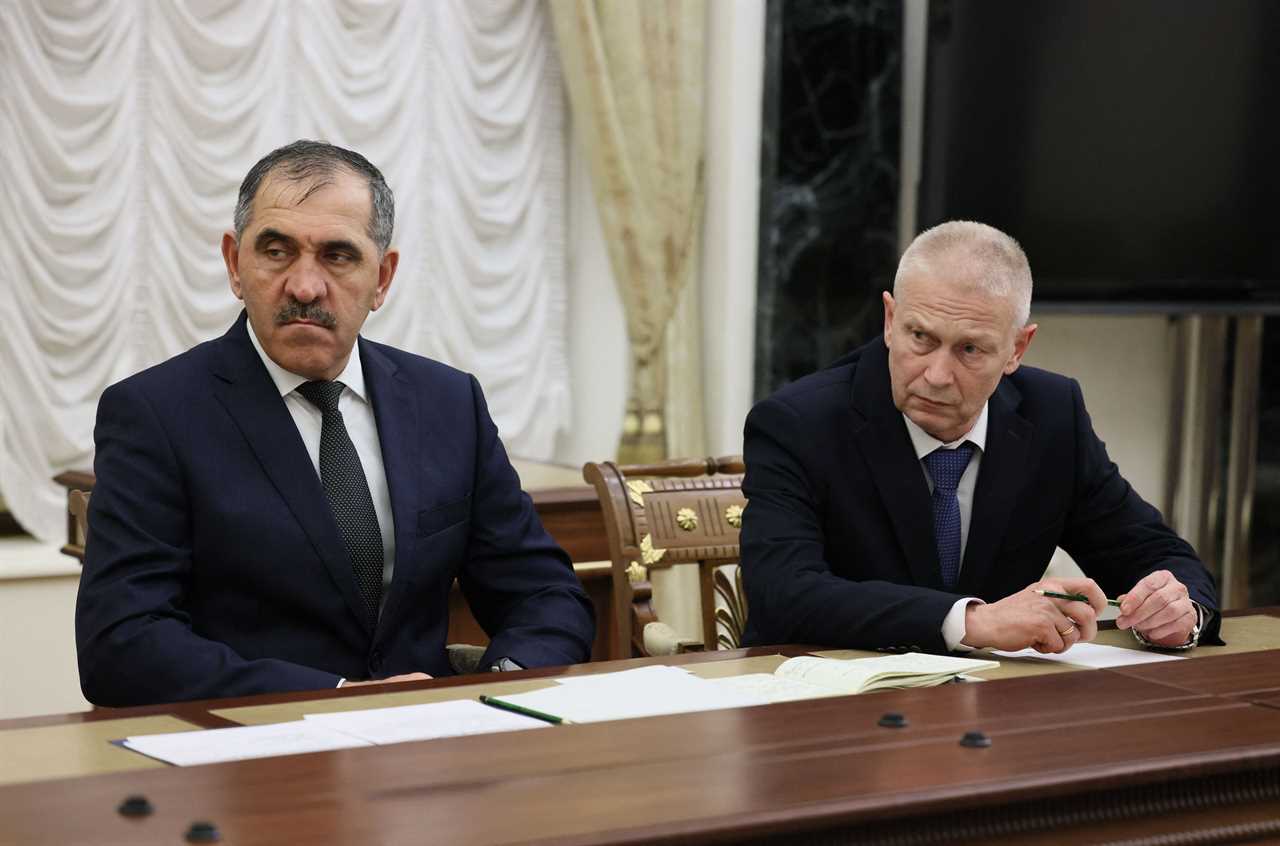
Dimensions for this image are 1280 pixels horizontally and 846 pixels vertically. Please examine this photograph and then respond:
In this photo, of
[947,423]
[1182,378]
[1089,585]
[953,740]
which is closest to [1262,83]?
[1182,378]

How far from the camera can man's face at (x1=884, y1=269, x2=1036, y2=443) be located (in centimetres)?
266

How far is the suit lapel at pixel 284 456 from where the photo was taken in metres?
2.46

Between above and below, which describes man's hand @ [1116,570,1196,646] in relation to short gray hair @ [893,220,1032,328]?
below

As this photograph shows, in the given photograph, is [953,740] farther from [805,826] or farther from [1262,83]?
[1262,83]

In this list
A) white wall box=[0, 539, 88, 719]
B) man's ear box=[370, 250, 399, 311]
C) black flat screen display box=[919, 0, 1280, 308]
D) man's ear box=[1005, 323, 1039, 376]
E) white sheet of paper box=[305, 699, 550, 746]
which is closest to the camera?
white sheet of paper box=[305, 699, 550, 746]

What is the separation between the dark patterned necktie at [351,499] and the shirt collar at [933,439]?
930 mm

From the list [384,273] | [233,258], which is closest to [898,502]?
[384,273]

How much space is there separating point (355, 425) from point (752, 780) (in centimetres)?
126

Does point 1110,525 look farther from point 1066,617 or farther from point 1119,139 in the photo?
point 1119,139

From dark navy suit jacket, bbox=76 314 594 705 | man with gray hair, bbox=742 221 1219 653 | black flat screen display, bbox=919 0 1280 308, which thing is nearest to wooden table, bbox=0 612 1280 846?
dark navy suit jacket, bbox=76 314 594 705

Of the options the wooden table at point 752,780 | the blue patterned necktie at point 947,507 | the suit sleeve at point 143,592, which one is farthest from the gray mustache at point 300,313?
the blue patterned necktie at point 947,507

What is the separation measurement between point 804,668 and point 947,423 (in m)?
0.69

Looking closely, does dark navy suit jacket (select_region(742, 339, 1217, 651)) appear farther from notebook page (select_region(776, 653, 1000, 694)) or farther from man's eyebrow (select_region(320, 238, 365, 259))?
man's eyebrow (select_region(320, 238, 365, 259))

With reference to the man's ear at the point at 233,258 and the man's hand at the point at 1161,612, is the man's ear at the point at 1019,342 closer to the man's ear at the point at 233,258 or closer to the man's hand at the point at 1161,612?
the man's hand at the point at 1161,612
